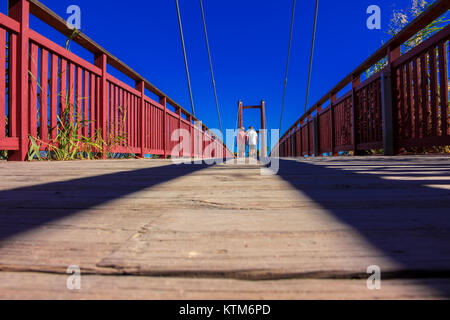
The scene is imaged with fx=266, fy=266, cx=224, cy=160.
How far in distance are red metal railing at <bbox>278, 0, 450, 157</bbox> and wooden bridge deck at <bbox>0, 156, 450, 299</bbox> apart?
2.22 metres

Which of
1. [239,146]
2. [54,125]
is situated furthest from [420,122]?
[239,146]

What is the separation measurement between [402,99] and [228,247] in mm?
3244

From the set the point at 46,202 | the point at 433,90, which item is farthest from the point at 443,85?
the point at 46,202

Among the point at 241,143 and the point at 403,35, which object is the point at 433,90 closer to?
the point at 403,35

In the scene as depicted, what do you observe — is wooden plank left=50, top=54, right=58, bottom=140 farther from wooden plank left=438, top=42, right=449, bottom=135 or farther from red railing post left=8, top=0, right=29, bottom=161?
wooden plank left=438, top=42, right=449, bottom=135

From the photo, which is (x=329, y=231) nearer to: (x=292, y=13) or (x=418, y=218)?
(x=418, y=218)

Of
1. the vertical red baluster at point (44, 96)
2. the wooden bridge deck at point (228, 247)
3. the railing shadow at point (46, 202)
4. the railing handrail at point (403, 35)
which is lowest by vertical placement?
the wooden bridge deck at point (228, 247)

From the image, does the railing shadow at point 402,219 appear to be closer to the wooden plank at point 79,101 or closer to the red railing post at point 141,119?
the wooden plank at point 79,101

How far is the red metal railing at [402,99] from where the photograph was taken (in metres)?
2.30

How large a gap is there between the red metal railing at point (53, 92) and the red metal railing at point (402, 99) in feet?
10.4

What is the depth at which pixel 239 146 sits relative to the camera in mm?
11547

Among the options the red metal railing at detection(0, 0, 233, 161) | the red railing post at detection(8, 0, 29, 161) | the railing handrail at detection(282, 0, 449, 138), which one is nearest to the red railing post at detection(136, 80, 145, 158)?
the red metal railing at detection(0, 0, 233, 161)

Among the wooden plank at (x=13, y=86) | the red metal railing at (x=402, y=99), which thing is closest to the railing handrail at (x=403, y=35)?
the red metal railing at (x=402, y=99)
